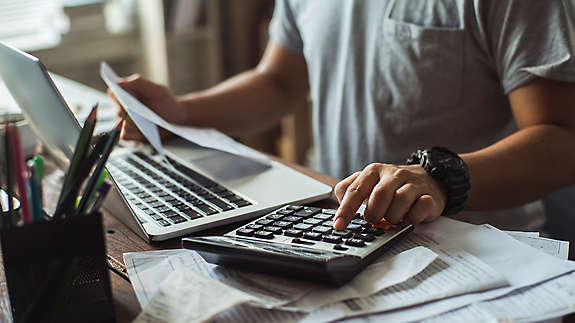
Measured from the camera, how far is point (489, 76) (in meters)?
1.10

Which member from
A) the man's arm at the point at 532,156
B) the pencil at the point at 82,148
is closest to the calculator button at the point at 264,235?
the pencil at the point at 82,148

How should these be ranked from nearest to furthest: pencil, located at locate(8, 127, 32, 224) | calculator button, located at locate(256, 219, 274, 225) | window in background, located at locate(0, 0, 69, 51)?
pencil, located at locate(8, 127, 32, 224), calculator button, located at locate(256, 219, 274, 225), window in background, located at locate(0, 0, 69, 51)

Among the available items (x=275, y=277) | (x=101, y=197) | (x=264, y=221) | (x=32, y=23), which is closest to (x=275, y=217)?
(x=264, y=221)

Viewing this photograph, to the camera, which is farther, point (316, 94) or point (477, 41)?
point (316, 94)

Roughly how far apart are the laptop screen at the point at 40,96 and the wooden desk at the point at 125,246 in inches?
4.4

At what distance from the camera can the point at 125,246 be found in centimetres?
74

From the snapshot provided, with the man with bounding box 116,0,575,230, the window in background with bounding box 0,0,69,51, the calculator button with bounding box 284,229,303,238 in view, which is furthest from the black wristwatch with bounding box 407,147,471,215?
the window in background with bounding box 0,0,69,51

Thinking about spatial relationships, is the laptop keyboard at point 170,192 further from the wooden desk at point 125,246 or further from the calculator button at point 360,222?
the calculator button at point 360,222

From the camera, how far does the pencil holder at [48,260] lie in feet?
1.66

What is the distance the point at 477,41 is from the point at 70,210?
29.9 inches

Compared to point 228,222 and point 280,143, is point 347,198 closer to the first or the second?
point 228,222

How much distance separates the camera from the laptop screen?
0.66 meters

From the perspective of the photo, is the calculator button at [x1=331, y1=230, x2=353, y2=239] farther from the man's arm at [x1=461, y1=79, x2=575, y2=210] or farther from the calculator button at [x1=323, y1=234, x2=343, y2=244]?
the man's arm at [x1=461, y1=79, x2=575, y2=210]

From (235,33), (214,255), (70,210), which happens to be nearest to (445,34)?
(214,255)
